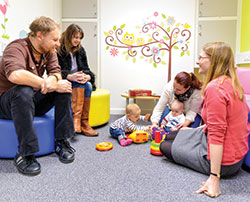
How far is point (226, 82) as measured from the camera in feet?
3.71

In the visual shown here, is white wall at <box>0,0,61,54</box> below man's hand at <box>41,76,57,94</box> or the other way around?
the other way around

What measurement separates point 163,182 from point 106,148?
0.67 m

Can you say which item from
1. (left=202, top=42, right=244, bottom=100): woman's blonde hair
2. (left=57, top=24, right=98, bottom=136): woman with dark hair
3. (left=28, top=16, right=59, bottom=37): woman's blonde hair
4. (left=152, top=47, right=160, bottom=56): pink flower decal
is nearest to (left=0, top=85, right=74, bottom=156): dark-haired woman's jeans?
(left=28, top=16, right=59, bottom=37): woman's blonde hair

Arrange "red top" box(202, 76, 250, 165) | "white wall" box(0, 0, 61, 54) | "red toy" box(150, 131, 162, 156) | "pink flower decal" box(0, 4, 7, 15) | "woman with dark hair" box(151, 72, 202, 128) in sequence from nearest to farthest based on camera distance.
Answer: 1. "red top" box(202, 76, 250, 165)
2. "red toy" box(150, 131, 162, 156)
3. "woman with dark hair" box(151, 72, 202, 128)
4. "pink flower decal" box(0, 4, 7, 15)
5. "white wall" box(0, 0, 61, 54)

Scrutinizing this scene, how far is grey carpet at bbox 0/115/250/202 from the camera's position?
1.11m

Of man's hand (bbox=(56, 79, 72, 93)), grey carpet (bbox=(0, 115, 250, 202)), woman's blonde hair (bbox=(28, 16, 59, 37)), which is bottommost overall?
grey carpet (bbox=(0, 115, 250, 202))

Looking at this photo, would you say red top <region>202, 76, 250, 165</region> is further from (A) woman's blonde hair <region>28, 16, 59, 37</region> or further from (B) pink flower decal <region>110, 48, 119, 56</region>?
(B) pink flower decal <region>110, 48, 119, 56</region>

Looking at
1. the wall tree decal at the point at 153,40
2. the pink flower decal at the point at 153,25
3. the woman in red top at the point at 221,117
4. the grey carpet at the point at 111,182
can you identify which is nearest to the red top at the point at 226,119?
the woman in red top at the point at 221,117

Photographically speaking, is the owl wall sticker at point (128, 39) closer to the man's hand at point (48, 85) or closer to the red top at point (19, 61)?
the red top at point (19, 61)

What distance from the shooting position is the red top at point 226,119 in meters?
1.10

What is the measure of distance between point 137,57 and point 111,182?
2.49m

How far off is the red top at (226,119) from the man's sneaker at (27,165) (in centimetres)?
104

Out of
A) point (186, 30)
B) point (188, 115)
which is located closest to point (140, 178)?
point (188, 115)

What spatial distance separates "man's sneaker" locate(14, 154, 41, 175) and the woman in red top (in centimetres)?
98
